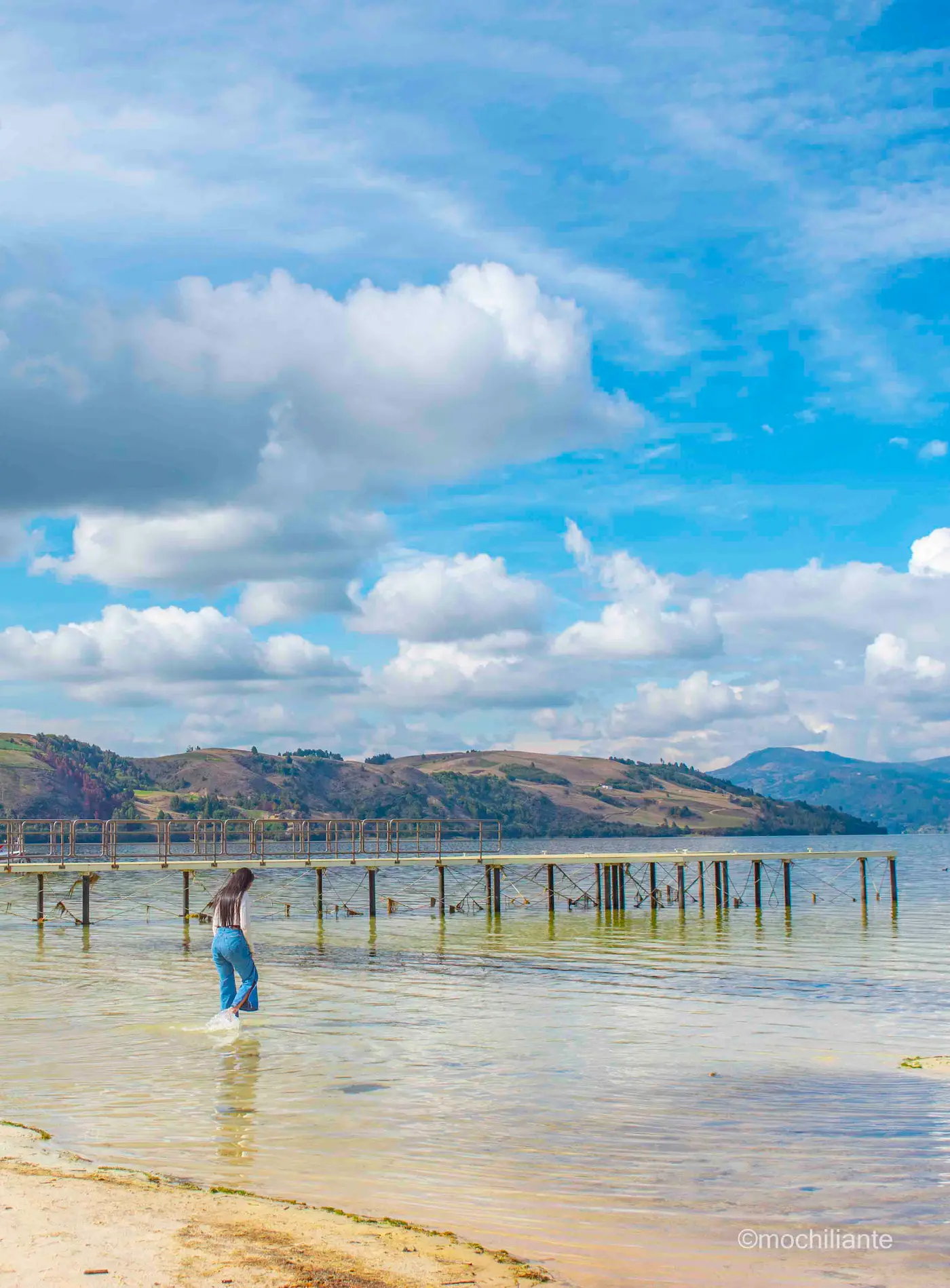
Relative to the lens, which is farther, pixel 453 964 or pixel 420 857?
pixel 420 857

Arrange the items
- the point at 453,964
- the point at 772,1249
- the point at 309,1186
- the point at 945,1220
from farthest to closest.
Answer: the point at 453,964 → the point at 309,1186 → the point at 945,1220 → the point at 772,1249

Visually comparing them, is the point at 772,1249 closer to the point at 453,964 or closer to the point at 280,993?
the point at 280,993

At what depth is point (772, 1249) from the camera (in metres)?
8.62

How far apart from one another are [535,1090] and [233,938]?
18.6ft

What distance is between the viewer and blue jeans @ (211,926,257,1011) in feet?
57.8

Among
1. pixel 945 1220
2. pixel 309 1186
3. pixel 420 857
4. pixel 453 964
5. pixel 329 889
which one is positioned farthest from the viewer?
pixel 329 889

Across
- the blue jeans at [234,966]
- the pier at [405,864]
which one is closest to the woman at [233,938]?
the blue jeans at [234,966]

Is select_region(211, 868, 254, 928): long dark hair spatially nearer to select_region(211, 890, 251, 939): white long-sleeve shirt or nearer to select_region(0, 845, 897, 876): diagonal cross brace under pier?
select_region(211, 890, 251, 939): white long-sleeve shirt

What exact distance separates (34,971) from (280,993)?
9631 millimetres

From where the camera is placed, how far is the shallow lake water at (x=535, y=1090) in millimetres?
9719

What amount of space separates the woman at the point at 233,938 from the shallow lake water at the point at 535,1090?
940mm

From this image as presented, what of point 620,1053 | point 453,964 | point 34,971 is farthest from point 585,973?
point 34,971

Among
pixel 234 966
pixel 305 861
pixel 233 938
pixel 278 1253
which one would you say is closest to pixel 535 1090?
pixel 233 938

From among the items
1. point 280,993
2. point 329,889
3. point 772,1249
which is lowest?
point 329,889
